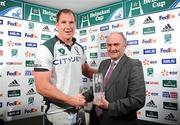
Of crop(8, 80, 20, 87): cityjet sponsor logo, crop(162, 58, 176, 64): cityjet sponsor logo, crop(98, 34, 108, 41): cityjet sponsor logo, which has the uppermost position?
crop(98, 34, 108, 41): cityjet sponsor logo

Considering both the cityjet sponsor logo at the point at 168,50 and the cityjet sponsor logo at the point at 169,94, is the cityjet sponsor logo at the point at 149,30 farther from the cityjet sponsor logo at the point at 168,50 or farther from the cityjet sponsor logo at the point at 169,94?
the cityjet sponsor logo at the point at 169,94

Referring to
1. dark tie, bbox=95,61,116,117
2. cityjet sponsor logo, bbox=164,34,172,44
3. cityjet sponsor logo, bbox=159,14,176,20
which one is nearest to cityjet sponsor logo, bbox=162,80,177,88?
cityjet sponsor logo, bbox=164,34,172,44

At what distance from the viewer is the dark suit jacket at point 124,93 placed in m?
1.65

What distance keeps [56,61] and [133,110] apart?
2.34 feet

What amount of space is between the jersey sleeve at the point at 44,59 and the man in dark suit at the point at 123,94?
1.55 ft

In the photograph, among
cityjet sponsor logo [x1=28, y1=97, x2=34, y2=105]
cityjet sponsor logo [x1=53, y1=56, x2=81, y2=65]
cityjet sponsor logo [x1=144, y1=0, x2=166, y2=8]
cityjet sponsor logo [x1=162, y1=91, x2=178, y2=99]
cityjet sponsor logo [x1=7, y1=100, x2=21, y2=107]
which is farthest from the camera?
cityjet sponsor logo [x1=28, y1=97, x2=34, y2=105]

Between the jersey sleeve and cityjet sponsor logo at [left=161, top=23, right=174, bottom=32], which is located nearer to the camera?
the jersey sleeve

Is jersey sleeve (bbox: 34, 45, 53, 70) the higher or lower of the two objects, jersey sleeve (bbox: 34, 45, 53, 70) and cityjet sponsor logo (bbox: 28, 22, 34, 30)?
the lower

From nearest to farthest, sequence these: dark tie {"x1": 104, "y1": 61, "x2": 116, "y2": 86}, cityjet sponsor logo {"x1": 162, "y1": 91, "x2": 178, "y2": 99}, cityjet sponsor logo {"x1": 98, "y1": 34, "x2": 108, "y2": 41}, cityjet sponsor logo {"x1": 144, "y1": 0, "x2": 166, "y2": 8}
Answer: dark tie {"x1": 104, "y1": 61, "x2": 116, "y2": 86} → cityjet sponsor logo {"x1": 162, "y1": 91, "x2": 178, "y2": 99} → cityjet sponsor logo {"x1": 144, "y1": 0, "x2": 166, "y2": 8} → cityjet sponsor logo {"x1": 98, "y1": 34, "x2": 108, "y2": 41}

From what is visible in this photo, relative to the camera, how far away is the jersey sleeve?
1.62 meters

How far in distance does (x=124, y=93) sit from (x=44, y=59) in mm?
679

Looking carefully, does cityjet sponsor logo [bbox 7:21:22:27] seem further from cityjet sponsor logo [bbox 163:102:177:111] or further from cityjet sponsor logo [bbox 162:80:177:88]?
cityjet sponsor logo [bbox 163:102:177:111]

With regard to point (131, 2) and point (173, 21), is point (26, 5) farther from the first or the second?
point (173, 21)

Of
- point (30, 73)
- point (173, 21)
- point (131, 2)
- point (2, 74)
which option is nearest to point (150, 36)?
point (173, 21)
